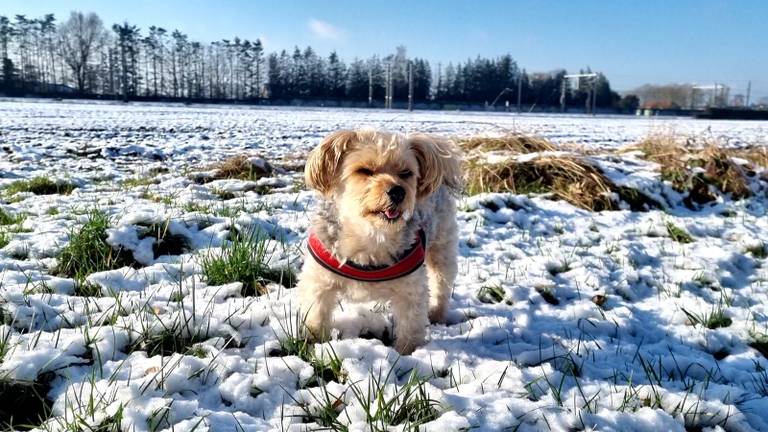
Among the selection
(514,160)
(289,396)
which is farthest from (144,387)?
(514,160)

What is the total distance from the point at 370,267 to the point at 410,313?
0.39 meters

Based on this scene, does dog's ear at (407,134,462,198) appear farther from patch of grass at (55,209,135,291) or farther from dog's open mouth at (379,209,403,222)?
patch of grass at (55,209,135,291)

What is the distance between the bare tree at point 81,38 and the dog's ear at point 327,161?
95.7 meters

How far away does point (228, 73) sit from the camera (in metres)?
103

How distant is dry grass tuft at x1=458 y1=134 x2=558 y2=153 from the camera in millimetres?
9602

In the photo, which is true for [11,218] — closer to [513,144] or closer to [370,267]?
[370,267]

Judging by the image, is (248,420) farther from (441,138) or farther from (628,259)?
(628,259)

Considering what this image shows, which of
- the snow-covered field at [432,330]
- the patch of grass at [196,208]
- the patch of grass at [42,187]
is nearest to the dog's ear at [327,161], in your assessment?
the snow-covered field at [432,330]

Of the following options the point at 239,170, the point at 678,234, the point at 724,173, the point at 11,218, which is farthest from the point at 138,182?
the point at 724,173

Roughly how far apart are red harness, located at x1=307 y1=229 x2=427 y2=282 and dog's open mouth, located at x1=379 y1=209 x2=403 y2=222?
0.80ft

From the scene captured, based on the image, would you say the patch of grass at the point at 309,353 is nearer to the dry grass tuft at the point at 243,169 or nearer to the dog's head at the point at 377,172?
the dog's head at the point at 377,172

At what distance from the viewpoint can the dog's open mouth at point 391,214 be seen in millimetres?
3170

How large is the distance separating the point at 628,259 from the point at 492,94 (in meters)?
101

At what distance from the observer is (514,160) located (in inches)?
330
